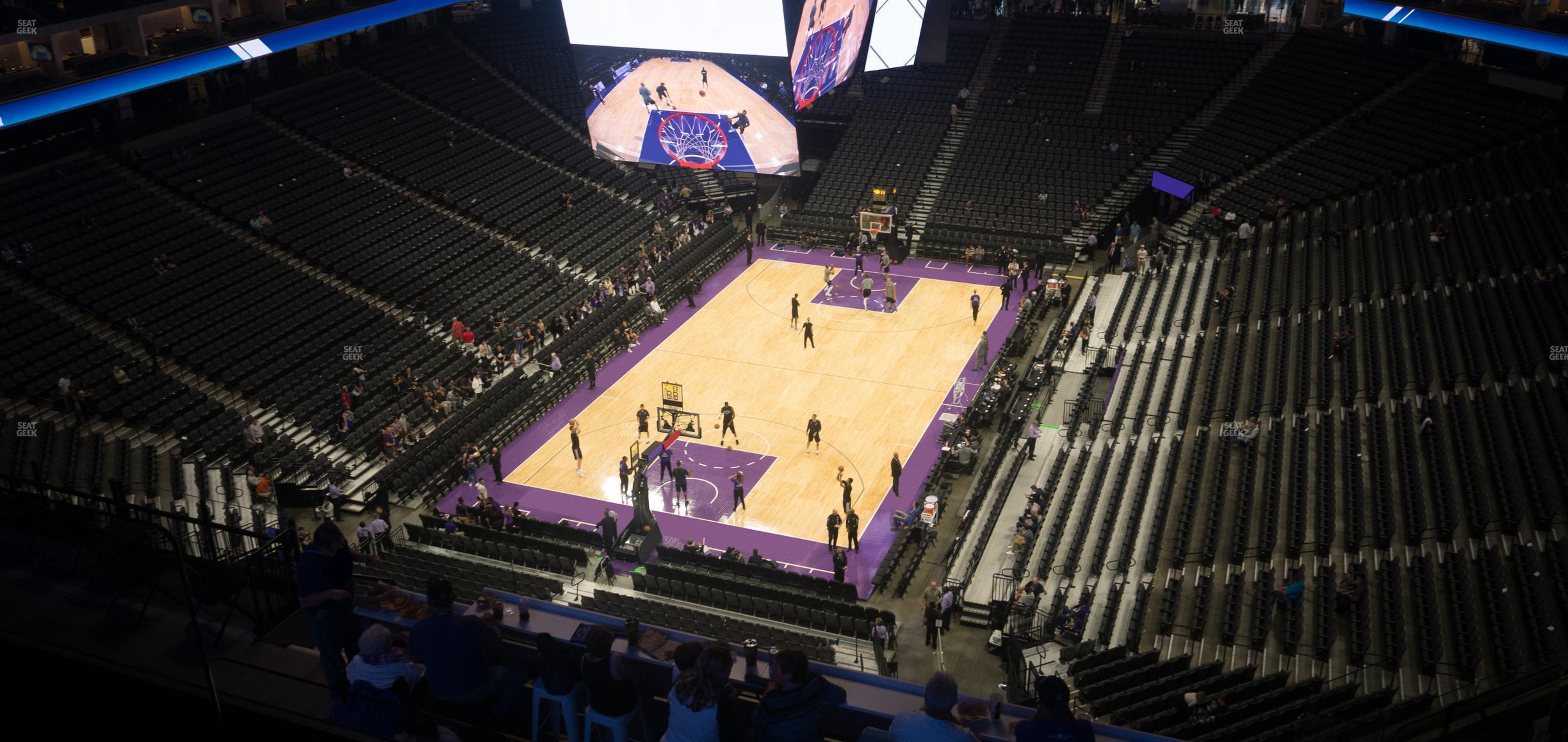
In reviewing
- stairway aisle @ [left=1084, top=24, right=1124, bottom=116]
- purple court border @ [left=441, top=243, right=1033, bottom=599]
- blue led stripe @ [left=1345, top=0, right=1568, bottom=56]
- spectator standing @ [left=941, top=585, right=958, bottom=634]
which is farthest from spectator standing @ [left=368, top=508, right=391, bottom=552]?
stairway aisle @ [left=1084, top=24, right=1124, bottom=116]

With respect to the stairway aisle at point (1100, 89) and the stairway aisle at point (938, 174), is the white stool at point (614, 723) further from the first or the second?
the stairway aisle at point (1100, 89)

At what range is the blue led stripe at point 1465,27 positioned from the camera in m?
30.2

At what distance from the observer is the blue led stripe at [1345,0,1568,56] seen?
99.1 ft

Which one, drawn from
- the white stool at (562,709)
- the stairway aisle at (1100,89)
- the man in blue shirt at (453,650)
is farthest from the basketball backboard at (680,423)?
the stairway aisle at (1100,89)

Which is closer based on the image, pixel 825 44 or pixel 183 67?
pixel 183 67

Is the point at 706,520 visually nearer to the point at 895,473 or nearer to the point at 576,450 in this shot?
the point at 576,450

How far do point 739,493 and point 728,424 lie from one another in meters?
3.22

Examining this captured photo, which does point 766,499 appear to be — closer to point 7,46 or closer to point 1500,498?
point 1500,498

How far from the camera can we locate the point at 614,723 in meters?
8.36

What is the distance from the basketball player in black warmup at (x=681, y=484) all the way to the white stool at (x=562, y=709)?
1848cm

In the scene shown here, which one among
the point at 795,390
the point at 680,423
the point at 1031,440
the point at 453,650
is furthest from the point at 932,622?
the point at 453,650

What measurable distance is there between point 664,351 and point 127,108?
1727 cm

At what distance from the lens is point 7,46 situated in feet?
101

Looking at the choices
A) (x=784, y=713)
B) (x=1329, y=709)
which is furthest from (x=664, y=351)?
(x=784, y=713)
